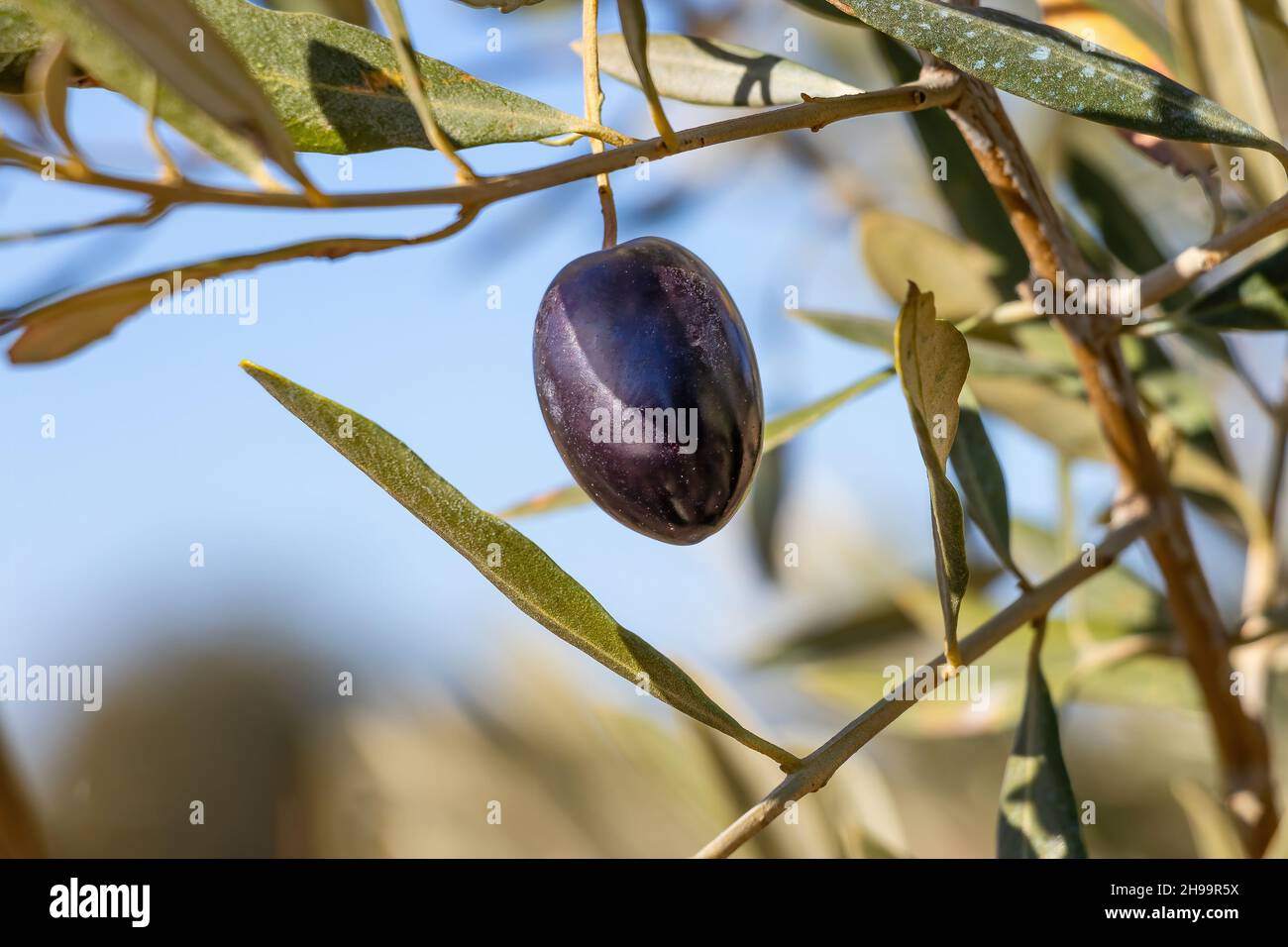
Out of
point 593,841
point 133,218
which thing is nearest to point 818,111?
point 133,218

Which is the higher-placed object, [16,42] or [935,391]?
[16,42]

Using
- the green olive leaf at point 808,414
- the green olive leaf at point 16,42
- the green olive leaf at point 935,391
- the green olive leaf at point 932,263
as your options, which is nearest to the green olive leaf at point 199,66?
the green olive leaf at point 16,42

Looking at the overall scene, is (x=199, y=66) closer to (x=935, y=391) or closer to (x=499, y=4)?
(x=499, y=4)

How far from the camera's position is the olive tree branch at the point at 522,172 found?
0.36 metres

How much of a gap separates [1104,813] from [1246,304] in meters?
0.93

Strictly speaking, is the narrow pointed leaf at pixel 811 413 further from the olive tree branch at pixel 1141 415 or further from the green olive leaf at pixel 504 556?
the green olive leaf at pixel 504 556

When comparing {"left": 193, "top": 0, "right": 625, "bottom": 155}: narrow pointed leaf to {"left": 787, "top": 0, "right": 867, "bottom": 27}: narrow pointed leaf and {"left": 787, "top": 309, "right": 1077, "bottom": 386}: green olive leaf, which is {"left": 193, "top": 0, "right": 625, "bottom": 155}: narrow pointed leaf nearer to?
{"left": 787, "top": 0, "right": 867, "bottom": 27}: narrow pointed leaf

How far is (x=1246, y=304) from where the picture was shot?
70cm

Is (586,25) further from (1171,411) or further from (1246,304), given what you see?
(1171,411)

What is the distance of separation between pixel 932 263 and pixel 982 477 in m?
0.25

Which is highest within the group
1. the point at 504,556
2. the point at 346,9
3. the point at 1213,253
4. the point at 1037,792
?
the point at 346,9

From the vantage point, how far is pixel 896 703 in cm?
50

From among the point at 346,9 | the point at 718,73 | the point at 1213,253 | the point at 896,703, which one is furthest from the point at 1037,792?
the point at 346,9

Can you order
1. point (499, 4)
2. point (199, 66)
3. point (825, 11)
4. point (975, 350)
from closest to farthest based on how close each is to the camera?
point (199, 66) → point (499, 4) → point (825, 11) → point (975, 350)
